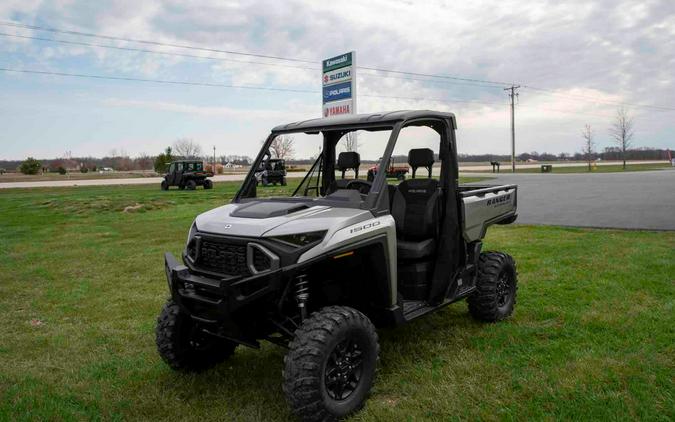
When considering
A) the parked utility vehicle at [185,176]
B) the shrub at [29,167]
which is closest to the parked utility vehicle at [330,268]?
the parked utility vehicle at [185,176]

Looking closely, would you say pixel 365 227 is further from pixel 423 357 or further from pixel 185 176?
pixel 185 176

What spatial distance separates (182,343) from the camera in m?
4.41

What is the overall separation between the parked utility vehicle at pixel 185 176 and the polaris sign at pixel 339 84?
775 inches

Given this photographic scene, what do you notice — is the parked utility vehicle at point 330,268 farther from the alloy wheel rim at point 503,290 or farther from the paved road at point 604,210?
the paved road at point 604,210

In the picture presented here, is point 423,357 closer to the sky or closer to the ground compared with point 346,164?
closer to the ground

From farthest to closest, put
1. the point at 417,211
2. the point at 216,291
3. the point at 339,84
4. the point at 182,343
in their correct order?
the point at 339,84 → the point at 417,211 → the point at 182,343 → the point at 216,291

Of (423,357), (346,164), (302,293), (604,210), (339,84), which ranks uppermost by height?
(339,84)

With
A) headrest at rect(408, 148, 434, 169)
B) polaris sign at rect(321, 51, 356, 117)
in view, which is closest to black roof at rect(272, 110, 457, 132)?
headrest at rect(408, 148, 434, 169)

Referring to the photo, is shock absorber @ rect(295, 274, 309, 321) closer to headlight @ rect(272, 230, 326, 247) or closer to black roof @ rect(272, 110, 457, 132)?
headlight @ rect(272, 230, 326, 247)

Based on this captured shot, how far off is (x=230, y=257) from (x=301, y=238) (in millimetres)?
530

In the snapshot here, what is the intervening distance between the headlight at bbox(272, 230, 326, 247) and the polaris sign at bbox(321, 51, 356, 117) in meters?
11.5

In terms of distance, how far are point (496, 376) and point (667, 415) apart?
1.16m

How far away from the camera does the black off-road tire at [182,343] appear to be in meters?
4.36

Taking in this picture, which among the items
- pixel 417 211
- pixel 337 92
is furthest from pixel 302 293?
pixel 337 92
